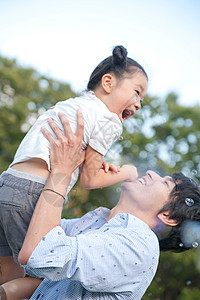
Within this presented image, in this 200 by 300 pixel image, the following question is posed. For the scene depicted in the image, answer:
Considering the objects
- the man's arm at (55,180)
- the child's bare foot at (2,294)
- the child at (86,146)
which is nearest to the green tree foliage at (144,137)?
the child at (86,146)

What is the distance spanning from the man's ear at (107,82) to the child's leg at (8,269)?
921 mm

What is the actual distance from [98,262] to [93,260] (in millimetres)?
23

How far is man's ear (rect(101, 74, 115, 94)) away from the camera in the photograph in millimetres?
1648

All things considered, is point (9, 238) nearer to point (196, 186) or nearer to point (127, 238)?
point (127, 238)

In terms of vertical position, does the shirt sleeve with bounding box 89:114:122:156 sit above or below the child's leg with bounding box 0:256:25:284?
above

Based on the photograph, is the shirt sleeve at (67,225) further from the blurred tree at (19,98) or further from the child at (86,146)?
the blurred tree at (19,98)

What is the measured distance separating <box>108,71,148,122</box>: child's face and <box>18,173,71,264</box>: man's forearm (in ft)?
1.51

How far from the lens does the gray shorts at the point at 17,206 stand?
1344 mm

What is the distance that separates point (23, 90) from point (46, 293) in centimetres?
1096

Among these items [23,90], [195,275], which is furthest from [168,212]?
[23,90]

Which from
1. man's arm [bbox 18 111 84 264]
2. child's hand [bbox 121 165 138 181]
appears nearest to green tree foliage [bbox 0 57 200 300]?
child's hand [bbox 121 165 138 181]

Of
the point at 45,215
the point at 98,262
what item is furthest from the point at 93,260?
the point at 45,215

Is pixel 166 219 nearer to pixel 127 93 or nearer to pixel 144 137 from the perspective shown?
pixel 127 93

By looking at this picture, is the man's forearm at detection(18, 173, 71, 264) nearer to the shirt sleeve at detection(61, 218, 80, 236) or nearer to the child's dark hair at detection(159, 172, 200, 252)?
the shirt sleeve at detection(61, 218, 80, 236)
